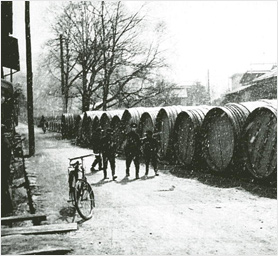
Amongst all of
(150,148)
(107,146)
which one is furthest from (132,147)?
(107,146)

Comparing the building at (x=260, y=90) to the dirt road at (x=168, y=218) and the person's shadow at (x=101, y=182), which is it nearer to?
the person's shadow at (x=101, y=182)

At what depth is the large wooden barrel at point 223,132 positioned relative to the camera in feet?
31.4

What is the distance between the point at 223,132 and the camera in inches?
401

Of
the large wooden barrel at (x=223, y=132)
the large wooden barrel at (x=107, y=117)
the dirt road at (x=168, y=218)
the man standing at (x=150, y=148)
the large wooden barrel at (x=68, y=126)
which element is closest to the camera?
the dirt road at (x=168, y=218)

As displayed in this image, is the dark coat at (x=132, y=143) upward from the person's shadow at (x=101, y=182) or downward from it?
upward

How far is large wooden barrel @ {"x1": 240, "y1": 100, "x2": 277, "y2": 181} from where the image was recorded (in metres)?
8.45

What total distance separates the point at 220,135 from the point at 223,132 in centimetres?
17

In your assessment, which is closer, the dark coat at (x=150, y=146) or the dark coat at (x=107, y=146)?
the dark coat at (x=107, y=146)

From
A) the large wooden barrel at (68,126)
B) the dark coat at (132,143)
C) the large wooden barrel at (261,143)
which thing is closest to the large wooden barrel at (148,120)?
the dark coat at (132,143)

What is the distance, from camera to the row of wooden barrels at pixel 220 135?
8.67 m

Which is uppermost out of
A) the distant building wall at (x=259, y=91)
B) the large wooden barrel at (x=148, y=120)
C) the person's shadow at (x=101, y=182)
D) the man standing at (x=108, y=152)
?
the distant building wall at (x=259, y=91)

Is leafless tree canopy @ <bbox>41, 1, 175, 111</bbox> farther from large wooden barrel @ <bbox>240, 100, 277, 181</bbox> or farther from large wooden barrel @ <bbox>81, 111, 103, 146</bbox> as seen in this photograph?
large wooden barrel @ <bbox>240, 100, 277, 181</bbox>

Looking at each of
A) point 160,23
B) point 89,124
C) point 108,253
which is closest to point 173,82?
point 160,23

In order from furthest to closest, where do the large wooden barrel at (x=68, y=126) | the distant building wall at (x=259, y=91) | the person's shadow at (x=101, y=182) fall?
the large wooden barrel at (x=68, y=126) < the distant building wall at (x=259, y=91) < the person's shadow at (x=101, y=182)
